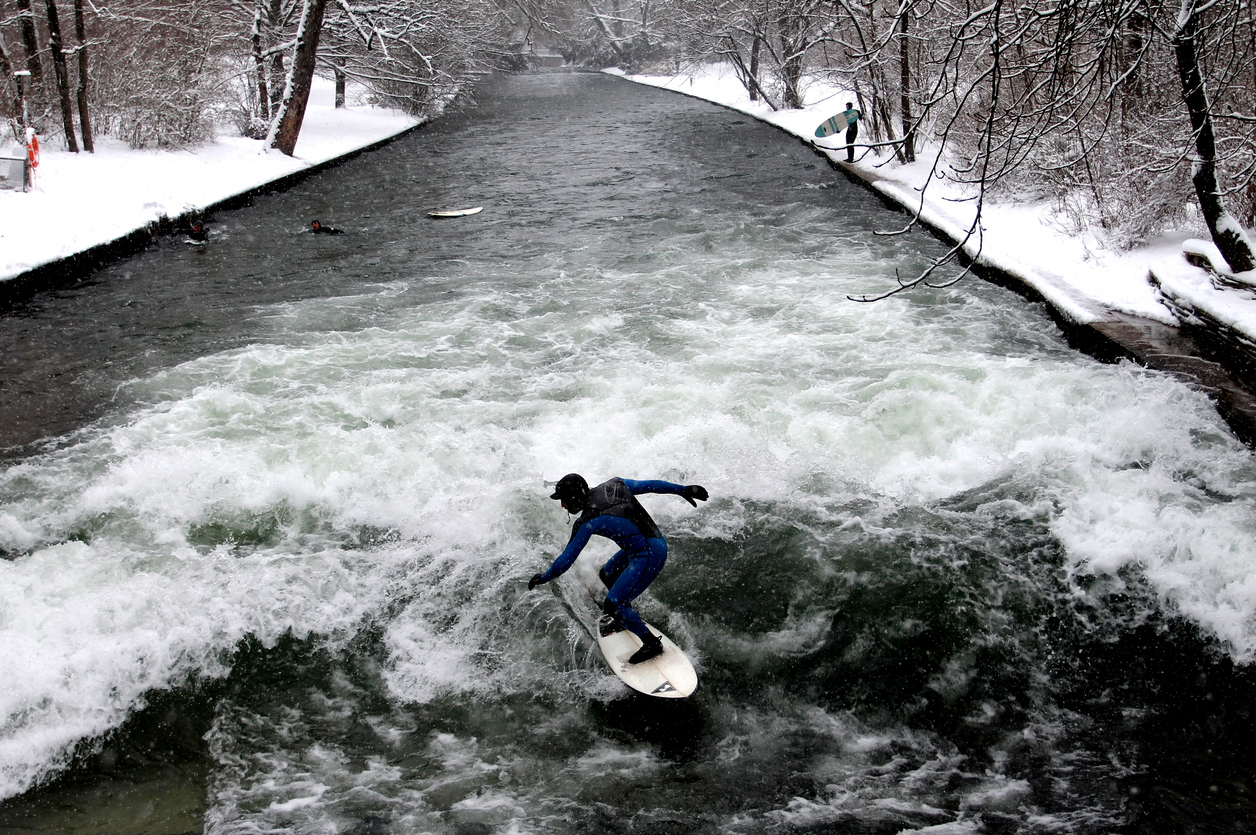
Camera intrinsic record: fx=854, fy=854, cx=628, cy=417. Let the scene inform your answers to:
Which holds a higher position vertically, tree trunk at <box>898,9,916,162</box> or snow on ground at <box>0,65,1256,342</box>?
tree trunk at <box>898,9,916,162</box>

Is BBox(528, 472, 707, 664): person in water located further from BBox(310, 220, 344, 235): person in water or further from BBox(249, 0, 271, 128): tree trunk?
BBox(249, 0, 271, 128): tree trunk

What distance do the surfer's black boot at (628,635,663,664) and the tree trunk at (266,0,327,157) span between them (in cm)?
2145

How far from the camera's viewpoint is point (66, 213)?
47.4 ft

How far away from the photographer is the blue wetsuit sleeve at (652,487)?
5.89 m

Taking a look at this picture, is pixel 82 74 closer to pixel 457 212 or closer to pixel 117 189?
pixel 117 189

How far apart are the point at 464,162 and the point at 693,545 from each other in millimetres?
19795

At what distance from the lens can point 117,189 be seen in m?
16.1

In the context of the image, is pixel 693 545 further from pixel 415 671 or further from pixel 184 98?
pixel 184 98

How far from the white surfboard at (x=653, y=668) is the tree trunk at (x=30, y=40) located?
19.1m

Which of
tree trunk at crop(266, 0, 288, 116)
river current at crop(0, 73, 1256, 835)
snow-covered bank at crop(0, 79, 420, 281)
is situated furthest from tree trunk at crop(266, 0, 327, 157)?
river current at crop(0, 73, 1256, 835)

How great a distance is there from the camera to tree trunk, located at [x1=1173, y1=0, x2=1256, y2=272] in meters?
7.72

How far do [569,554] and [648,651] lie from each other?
792mm

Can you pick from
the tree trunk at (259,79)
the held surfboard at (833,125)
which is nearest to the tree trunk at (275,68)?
the tree trunk at (259,79)

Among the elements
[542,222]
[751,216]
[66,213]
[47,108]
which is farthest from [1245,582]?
[47,108]
